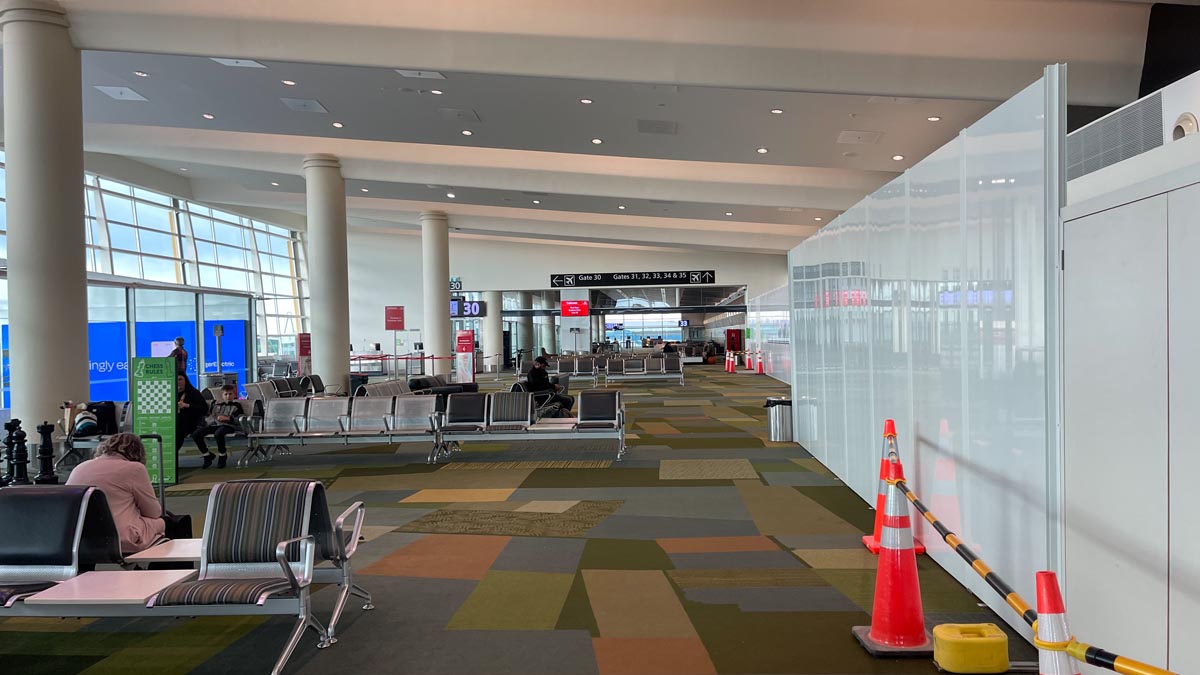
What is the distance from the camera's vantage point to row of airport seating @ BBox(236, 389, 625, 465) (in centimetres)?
1101

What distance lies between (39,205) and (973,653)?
454 inches

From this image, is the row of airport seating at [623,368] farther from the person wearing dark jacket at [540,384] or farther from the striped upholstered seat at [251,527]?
the striped upholstered seat at [251,527]

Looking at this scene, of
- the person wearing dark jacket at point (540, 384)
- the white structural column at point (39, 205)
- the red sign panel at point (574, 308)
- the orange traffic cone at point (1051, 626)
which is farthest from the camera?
the red sign panel at point (574, 308)

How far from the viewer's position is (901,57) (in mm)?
10227

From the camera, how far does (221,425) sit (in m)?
11.4

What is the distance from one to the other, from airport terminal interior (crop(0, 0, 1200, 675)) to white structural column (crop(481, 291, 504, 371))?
12553 mm

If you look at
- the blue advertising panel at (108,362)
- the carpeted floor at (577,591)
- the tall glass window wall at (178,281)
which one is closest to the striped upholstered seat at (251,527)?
the carpeted floor at (577,591)

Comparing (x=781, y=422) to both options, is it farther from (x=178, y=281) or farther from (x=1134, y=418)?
(x=178, y=281)

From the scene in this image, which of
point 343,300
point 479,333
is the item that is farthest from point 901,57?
point 479,333

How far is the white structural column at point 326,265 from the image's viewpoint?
18.7 m

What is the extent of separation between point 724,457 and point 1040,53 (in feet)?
22.1

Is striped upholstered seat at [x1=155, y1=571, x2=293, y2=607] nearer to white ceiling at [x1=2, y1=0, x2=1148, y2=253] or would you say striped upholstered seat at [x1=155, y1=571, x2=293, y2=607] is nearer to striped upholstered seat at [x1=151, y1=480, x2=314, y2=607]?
striped upholstered seat at [x1=151, y1=480, x2=314, y2=607]

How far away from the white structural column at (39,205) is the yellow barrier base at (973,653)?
35.9 ft

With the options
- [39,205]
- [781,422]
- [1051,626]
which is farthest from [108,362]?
[1051,626]
